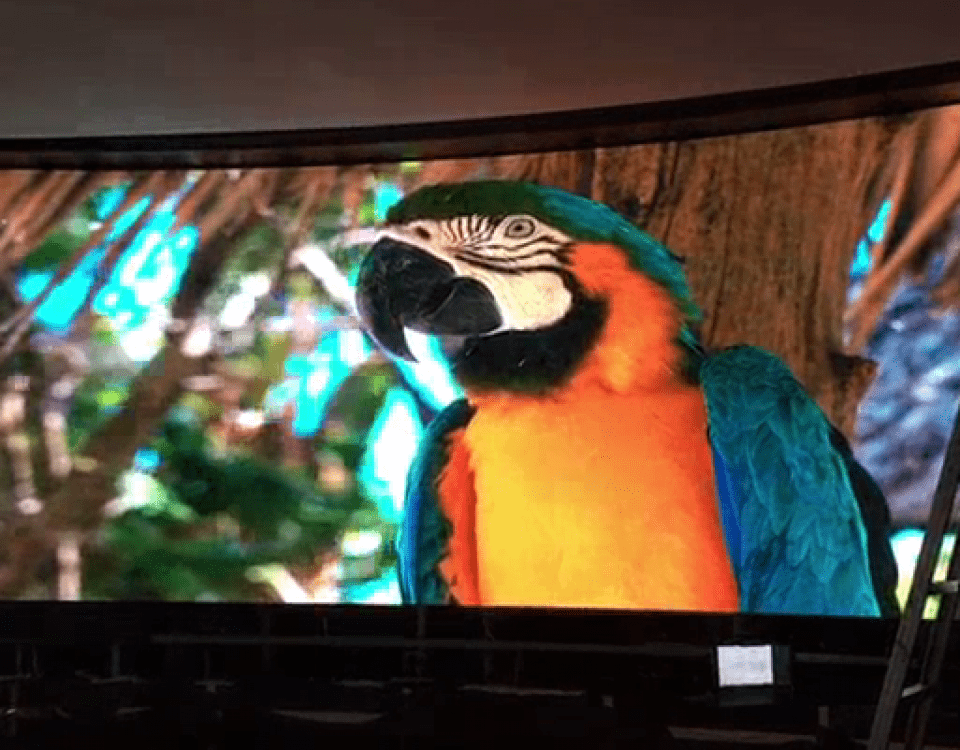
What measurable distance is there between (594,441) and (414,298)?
1.72 ft

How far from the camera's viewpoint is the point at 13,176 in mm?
3113

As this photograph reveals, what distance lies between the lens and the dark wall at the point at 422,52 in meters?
2.29

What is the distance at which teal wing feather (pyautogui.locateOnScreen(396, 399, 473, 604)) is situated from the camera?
273 centimetres

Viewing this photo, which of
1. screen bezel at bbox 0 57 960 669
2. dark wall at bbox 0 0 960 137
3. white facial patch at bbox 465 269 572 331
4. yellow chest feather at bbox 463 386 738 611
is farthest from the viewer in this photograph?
white facial patch at bbox 465 269 572 331

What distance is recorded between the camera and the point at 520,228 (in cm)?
278

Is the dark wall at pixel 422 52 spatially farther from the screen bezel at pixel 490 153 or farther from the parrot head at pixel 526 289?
the parrot head at pixel 526 289

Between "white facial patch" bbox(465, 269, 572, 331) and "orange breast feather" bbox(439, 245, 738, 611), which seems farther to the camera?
"white facial patch" bbox(465, 269, 572, 331)

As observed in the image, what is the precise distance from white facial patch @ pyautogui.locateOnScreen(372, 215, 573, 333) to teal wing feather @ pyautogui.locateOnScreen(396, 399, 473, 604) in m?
0.25

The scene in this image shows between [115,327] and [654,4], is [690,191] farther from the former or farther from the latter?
[115,327]

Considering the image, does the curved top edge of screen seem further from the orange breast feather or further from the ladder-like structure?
the ladder-like structure

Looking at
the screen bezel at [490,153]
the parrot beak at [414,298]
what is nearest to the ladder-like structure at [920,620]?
the screen bezel at [490,153]

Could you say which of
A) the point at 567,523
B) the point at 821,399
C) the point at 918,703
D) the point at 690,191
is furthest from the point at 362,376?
the point at 918,703

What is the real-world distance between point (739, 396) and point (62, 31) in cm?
151

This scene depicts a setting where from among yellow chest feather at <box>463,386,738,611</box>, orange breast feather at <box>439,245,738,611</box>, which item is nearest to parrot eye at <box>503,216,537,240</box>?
orange breast feather at <box>439,245,738,611</box>
